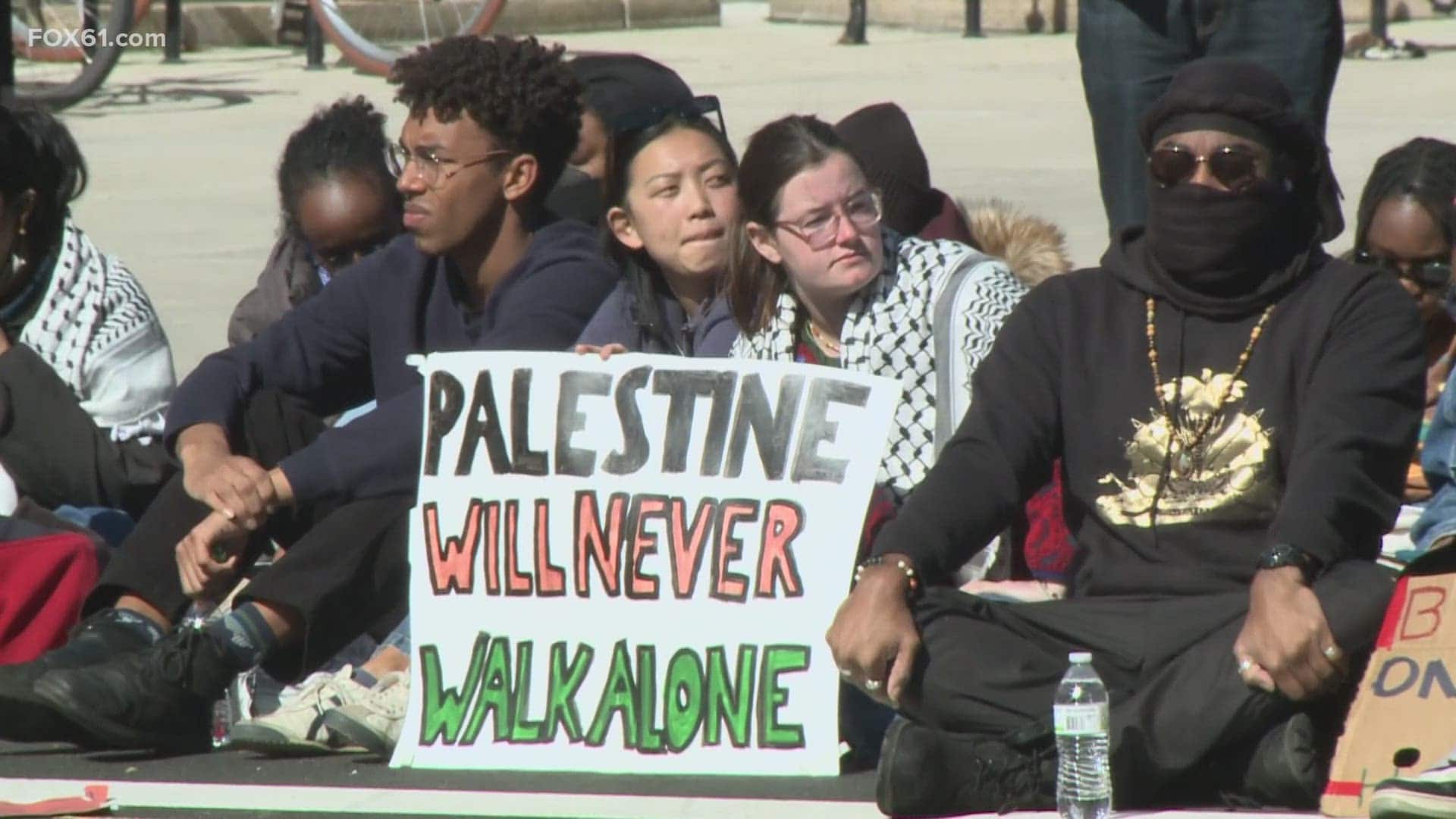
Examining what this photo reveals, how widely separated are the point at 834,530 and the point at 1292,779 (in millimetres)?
1079

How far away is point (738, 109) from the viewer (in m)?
14.5

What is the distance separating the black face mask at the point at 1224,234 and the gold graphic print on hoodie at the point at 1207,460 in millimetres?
182

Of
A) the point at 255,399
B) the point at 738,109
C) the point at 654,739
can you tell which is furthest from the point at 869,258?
the point at 738,109

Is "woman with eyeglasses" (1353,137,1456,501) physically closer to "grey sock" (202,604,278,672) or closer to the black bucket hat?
the black bucket hat

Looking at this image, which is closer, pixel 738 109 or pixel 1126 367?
pixel 1126 367

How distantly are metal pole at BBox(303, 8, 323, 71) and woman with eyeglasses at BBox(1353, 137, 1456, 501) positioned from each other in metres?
12.1

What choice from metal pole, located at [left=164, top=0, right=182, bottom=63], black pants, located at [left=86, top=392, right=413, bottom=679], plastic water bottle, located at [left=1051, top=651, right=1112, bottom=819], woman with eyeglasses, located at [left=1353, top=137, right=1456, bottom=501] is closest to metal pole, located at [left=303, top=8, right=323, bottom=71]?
metal pole, located at [left=164, top=0, right=182, bottom=63]

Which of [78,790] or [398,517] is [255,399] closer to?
[398,517]

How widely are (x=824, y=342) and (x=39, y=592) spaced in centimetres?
174

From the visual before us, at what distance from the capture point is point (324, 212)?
22.0ft

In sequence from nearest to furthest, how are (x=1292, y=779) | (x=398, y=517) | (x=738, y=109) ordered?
(x=1292, y=779)
(x=398, y=517)
(x=738, y=109)

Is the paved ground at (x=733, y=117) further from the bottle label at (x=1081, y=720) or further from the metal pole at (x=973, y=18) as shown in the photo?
the bottle label at (x=1081, y=720)

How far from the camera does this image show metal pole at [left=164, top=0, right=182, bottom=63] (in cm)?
1869

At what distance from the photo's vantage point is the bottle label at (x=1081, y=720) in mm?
4363
